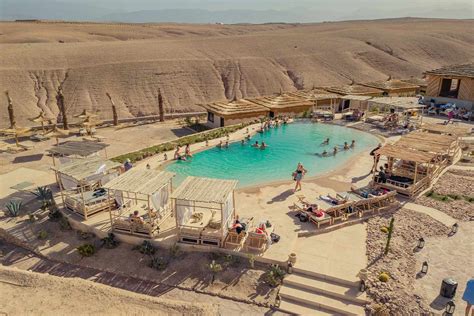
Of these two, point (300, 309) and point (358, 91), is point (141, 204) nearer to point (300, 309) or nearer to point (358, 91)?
point (300, 309)

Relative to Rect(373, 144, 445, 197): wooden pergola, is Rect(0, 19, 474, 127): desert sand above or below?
above

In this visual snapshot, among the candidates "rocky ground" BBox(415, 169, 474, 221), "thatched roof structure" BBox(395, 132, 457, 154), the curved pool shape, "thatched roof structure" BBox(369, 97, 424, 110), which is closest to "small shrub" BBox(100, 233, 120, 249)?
the curved pool shape

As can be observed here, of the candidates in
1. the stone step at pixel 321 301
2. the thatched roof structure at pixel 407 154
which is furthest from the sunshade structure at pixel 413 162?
the stone step at pixel 321 301

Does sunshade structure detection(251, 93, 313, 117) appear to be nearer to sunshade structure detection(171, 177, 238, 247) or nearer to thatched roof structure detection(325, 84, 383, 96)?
thatched roof structure detection(325, 84, 383, 96)

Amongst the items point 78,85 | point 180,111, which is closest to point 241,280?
point 180,111

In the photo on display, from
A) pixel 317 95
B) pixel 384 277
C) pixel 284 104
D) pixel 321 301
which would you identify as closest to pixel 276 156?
pixel 284 104

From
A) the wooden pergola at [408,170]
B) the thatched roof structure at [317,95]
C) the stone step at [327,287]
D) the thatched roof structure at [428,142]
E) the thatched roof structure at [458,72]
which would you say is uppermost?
the thatched roof structure at [458,72]

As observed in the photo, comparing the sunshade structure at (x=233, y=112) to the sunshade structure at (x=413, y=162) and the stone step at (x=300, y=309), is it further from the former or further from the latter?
the stone step at (x=300, y=309)
